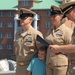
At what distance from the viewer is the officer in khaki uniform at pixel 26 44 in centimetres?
546

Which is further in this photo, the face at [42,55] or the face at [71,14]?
the face at [42,55]

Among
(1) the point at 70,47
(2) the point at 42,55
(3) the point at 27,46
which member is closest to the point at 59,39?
(2) the point at 42,55

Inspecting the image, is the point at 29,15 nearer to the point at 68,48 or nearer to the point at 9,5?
the point at 68,48

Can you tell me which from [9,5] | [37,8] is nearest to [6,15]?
[9,5]

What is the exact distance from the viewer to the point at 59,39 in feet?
16.6

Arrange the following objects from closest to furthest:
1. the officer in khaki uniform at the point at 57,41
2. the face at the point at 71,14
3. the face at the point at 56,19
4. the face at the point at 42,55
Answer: the face at the point at 71,14, the officer in khaki uniform at the point at 57,41, the face at the point at 56,19, the face at the point at 42,55

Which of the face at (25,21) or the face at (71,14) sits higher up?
the face at (71,14)

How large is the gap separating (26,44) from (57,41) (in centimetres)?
56

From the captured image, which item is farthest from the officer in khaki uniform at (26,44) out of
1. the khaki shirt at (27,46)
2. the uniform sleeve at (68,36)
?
the uniform sleeve at (68,36)

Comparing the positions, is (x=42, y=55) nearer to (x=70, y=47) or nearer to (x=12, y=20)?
(x=70, y=47)

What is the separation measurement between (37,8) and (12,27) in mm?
4866

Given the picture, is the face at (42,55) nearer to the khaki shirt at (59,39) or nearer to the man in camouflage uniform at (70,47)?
the khaki shirt at (59,39)

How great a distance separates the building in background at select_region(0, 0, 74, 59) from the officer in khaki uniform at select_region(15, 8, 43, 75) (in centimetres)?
4843

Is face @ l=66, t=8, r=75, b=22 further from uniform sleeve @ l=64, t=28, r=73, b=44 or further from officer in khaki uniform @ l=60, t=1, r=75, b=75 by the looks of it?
uniform sleeve @ l=64, t=28, r=73, b=44
